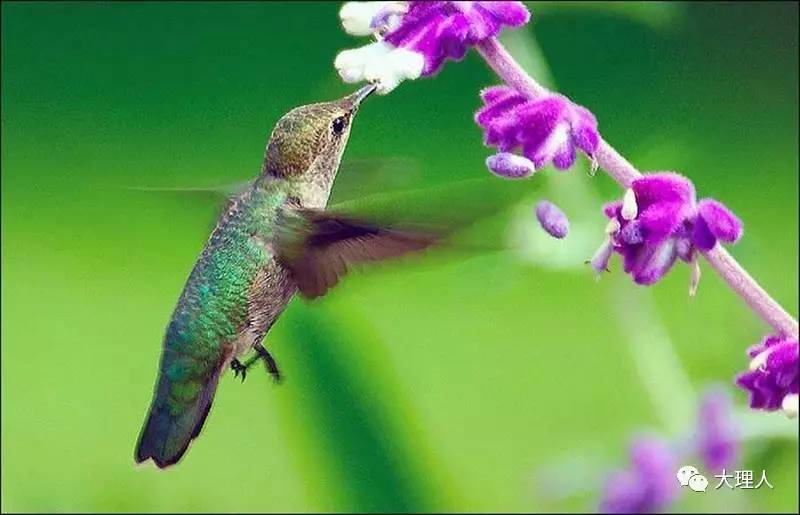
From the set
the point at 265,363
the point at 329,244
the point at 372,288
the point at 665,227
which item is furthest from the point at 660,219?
the point at 372,288

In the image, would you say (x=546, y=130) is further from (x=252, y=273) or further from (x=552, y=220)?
(x=252, y=273)

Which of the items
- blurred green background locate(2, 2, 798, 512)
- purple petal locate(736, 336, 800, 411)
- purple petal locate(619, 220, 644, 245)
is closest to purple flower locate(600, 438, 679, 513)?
blurred green background locate(2, 2, 798, 512)

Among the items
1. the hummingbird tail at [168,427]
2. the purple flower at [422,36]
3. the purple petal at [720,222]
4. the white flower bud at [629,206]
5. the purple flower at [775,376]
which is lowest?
the hummingbird tail at [168,427]

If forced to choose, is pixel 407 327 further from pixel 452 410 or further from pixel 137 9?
pixel 137 9

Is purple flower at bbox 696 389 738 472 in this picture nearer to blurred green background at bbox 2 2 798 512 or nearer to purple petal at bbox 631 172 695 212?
blurred green background at bbox 2 2 798 512

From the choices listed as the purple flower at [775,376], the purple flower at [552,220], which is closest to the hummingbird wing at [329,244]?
the purple flower at [552,220]

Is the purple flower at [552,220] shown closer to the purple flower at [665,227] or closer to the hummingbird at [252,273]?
the purple flower at [665,227]
